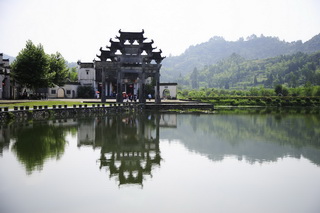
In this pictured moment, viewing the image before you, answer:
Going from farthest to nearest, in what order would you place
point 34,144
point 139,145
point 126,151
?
point 139,145
point 34,144
point 126,151

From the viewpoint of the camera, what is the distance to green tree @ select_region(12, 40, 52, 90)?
5216 cm

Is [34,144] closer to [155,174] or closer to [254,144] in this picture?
[155,174]

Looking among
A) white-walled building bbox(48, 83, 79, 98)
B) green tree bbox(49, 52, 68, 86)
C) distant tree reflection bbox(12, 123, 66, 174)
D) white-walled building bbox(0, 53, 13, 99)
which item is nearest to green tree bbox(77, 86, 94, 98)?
white-walled building bbox(48, 83, 79, 98)

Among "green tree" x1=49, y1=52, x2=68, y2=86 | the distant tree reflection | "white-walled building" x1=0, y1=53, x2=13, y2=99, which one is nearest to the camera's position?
the distant tree reflection

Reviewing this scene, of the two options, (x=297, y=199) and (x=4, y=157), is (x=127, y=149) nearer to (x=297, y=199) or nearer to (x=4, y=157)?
(x=4, y=157)

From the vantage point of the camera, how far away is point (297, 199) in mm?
10086

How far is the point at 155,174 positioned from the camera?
12805 mm

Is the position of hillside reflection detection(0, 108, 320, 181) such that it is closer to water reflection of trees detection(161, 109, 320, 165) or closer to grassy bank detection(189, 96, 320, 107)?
water reflection of trees detection(161, 109, 320, 165)

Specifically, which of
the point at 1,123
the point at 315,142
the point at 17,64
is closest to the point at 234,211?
the point at 315,142

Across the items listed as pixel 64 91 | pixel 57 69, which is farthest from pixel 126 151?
pixel 64 91

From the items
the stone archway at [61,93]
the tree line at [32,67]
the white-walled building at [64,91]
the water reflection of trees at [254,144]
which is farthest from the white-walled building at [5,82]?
the water reflection of trees at [254,144]

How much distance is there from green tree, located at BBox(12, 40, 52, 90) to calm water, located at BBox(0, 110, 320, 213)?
107ft

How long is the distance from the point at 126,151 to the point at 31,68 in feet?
134

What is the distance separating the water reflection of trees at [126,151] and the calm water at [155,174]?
0.14 ft
